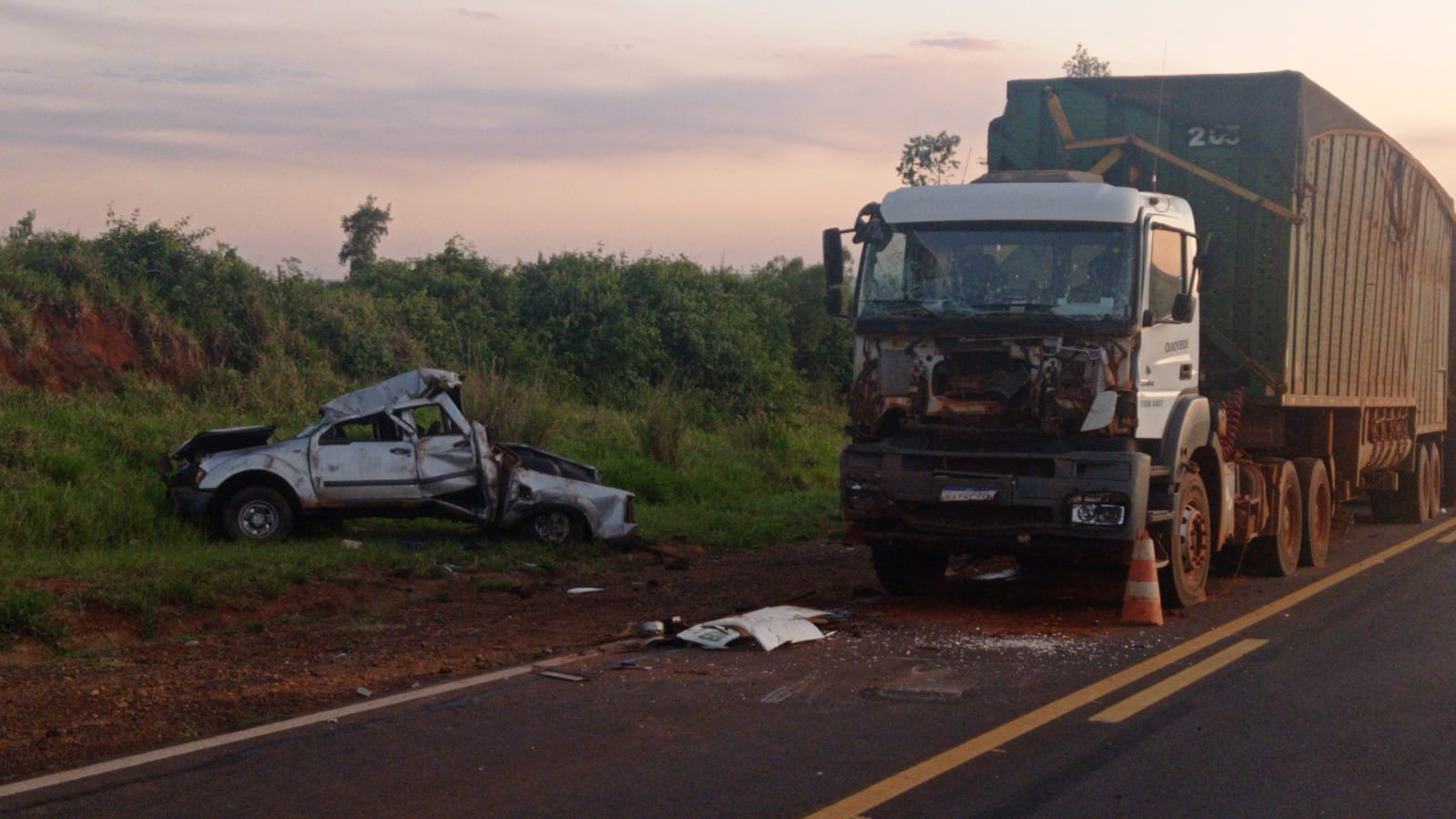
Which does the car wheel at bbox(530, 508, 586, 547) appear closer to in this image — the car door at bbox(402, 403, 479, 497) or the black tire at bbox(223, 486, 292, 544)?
the car door at bbox(402, 403, 479, 497)

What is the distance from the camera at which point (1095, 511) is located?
9.21 meters

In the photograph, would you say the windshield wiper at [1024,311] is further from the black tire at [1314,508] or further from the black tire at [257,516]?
the black tire at [257,516]

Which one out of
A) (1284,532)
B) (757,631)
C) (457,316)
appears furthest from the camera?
(457,316)

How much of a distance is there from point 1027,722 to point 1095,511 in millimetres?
2873

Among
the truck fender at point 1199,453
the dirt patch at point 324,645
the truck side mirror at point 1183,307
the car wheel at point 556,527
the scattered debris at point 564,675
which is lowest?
the dirt patch at point 324,645

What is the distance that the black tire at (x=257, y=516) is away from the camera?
42.8 ft

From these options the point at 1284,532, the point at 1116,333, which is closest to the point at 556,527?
the point at 1116,333

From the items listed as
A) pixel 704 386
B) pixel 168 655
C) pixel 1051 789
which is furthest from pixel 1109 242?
pixel 704 386

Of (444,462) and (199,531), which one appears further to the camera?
(444,462)

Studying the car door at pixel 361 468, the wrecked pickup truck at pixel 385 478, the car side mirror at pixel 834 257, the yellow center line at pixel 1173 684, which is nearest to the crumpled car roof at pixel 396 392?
the wrecked pickup truck at pixel 385 478

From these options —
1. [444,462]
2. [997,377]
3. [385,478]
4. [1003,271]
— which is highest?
[1003,271]

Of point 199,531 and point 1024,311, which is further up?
point 1024,311

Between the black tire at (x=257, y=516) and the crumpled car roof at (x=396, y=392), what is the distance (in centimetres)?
100

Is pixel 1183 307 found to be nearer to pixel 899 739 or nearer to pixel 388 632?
pixel 899 739
